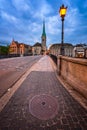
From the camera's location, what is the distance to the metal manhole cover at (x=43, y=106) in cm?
420

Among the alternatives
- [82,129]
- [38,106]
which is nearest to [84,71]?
[38,106]

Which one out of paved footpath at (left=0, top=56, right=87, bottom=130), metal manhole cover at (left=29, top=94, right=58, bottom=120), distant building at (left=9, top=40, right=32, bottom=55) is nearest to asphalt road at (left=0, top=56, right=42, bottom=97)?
paved footpath at (left=0, top=56, right=87, bottom=130)

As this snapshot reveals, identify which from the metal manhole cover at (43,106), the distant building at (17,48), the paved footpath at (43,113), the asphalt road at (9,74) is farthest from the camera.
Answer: the distant building at (17,48)

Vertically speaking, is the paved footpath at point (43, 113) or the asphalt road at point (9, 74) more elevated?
the asphalt road at point (9, 74)

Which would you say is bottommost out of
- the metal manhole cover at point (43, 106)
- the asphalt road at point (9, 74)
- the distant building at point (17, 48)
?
the metal manhole cover at point (43, 106)

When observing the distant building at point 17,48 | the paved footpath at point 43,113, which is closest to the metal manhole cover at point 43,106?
the paved footpath at point 43,113

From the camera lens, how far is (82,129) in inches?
134

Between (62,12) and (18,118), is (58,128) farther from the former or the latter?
(62,12)

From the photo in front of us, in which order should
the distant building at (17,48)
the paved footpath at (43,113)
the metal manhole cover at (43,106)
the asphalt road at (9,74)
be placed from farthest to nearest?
the distant building at (17,48)
the asphalt road at (9,74)
the metal manhole cover at (43,106)
the paved footpath at (43,113)

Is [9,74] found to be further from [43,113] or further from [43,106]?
[43,113]

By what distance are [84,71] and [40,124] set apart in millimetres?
3041

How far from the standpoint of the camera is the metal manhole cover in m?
4.20

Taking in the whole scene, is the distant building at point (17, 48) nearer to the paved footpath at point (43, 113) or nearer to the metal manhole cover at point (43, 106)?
the metal manhole cover at point (43, 106)

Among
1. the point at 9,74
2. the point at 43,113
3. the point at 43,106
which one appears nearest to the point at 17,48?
the point at 9,74
